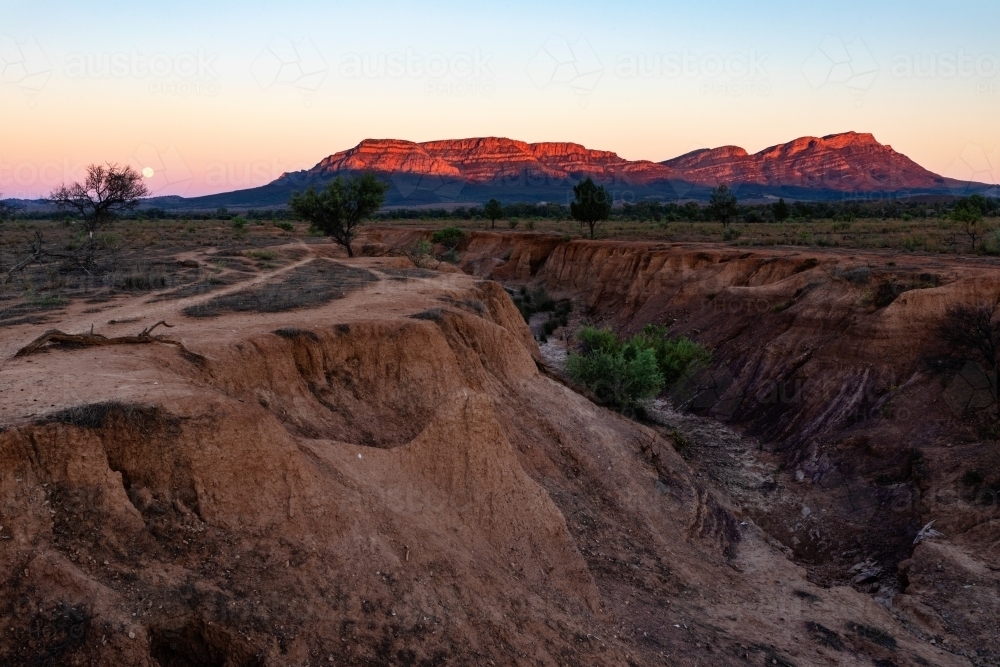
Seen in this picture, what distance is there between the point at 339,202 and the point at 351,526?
90.9ft

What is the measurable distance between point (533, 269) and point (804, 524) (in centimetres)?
3450

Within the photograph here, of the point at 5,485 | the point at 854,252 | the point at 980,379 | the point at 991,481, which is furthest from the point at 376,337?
the point at 854,252

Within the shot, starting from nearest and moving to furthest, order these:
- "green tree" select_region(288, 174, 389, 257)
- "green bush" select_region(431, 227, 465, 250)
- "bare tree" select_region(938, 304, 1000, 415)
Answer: "bare tree" select_region(938, 304, 1000, 415) → "green tree" select_region(288, 174, 389, 257) → "green bush" select_region(431, 227, 465, 250)

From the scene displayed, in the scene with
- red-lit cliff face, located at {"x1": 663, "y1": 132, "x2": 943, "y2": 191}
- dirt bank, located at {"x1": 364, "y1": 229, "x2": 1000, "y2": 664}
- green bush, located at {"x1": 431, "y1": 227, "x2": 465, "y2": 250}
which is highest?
red-lit cliff face, located at {"x1": 663, "y1": 132, "x2": 943, "y2": 191}

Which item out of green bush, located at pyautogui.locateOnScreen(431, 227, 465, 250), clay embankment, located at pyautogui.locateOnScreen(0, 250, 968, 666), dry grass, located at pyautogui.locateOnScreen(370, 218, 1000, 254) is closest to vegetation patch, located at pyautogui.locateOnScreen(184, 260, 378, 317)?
clay embankment, located at pyautogui.locateOnScreen(0, 250, 968, 666)

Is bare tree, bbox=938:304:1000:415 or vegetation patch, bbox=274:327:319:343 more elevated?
vegetation patch, bbox=274:327:319:343

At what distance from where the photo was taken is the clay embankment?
231 inches

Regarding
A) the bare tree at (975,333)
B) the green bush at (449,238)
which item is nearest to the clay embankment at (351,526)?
the bare tree at (975,333)

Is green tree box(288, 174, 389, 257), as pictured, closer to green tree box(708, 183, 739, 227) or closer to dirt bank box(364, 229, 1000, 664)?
dirt bank box(364, 229, 1000, 664)

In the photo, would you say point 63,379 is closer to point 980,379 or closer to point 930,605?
point 930,605

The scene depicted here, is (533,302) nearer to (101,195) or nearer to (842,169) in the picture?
(101,195)

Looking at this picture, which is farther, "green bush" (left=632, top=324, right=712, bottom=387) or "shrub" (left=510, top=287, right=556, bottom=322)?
"shrub" (left=510, top=287, right=556, bottom=322)

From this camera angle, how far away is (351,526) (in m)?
7.78

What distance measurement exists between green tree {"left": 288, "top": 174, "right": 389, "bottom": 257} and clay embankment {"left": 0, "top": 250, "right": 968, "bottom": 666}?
19149 millimetres
